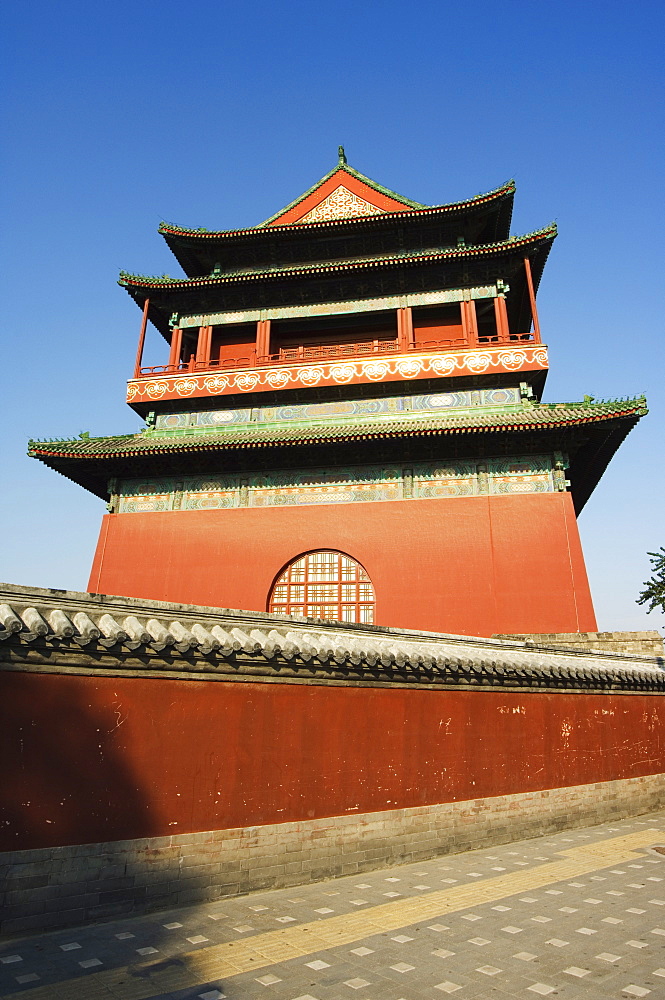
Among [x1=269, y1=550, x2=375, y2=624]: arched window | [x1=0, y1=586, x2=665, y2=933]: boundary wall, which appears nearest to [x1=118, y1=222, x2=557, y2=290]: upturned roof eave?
[x1=269, y1=550, x2=375, y2=624]: arched window

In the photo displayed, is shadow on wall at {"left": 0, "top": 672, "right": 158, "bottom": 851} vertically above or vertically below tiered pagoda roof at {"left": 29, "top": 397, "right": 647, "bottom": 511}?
below

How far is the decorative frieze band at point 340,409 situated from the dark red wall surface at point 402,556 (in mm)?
2401

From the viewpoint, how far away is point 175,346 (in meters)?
16.8

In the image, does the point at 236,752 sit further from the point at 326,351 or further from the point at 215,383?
the point at 326,351

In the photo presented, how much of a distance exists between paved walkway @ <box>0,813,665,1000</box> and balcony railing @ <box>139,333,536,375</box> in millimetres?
11631

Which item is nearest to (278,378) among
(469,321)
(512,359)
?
(469,321)

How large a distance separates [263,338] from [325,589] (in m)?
7.07

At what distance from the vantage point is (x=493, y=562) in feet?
41.5

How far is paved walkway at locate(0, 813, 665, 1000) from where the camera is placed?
12.3 ft

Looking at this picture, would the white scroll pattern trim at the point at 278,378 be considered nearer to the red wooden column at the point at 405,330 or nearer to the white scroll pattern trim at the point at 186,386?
the white scroll pattern trim at the point at 186,386

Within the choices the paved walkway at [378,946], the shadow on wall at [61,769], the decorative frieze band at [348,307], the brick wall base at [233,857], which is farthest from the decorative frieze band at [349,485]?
the shadow on wall at [61,769]

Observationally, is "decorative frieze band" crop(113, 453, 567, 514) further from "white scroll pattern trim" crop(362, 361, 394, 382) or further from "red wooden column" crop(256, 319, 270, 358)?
"red wooden column" crop(256, 319, 270, 358)

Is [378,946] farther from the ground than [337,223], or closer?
closer

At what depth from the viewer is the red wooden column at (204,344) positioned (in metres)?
16.4
